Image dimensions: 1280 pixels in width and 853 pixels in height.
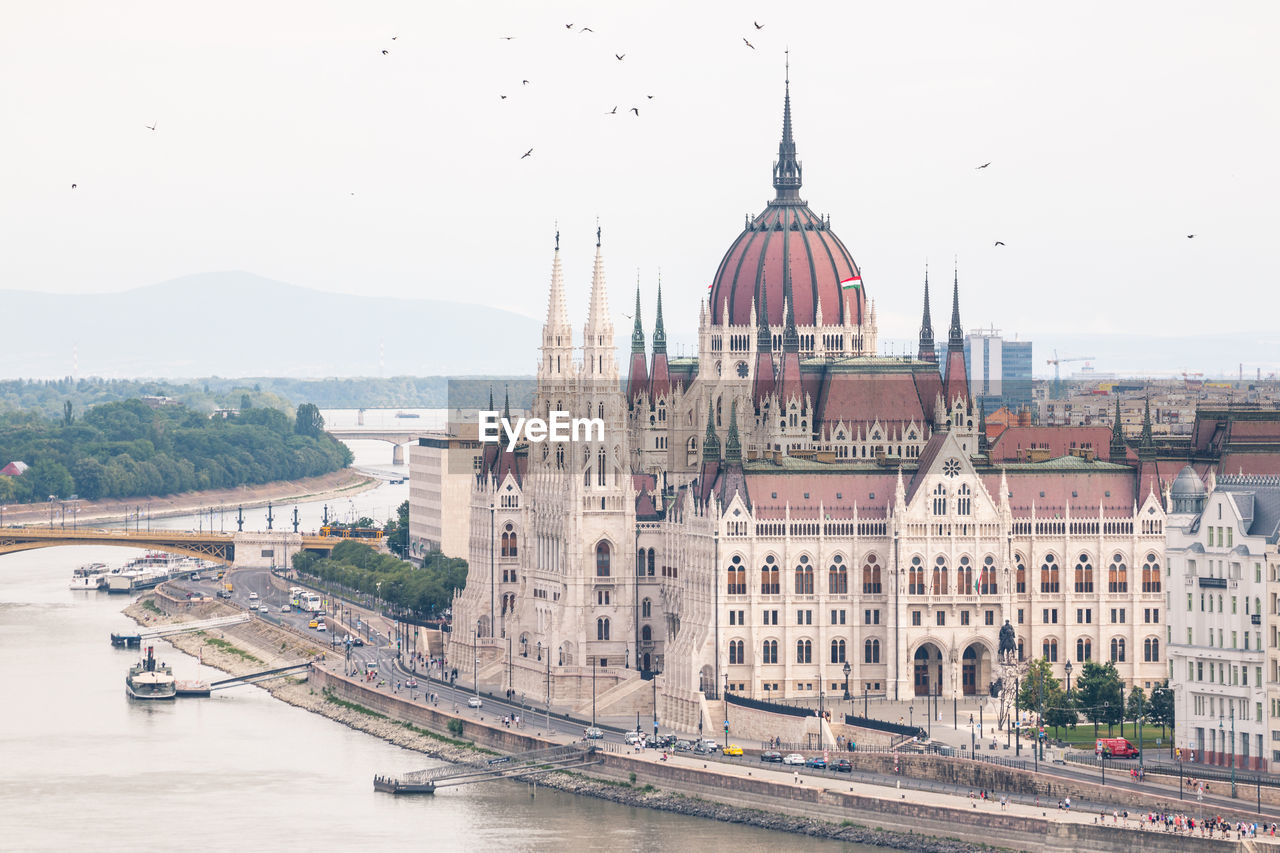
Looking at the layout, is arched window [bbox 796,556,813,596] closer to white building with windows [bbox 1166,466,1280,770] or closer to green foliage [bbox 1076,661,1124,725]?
green foliage [bbox 1076,661,1124,725]

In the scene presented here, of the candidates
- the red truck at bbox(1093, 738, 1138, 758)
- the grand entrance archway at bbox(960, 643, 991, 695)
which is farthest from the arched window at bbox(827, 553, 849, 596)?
the red truck at bbox(1093, 738, 1138, 758)

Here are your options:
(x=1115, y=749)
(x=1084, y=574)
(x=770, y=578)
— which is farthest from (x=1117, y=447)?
(x=1115, y=749)

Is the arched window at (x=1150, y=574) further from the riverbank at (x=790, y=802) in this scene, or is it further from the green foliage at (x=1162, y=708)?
the riverbank at (x=790, y=802)

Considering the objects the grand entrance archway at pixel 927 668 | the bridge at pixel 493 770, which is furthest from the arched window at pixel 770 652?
the bridge at pixel 493 770

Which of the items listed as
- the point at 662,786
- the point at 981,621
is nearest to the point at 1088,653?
the point at 981,621

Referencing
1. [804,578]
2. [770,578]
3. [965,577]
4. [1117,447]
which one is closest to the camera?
[770,578]

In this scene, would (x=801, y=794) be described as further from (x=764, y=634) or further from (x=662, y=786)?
(x=764, y=634)

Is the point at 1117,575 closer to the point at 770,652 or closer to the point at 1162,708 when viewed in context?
the point at 770,652
